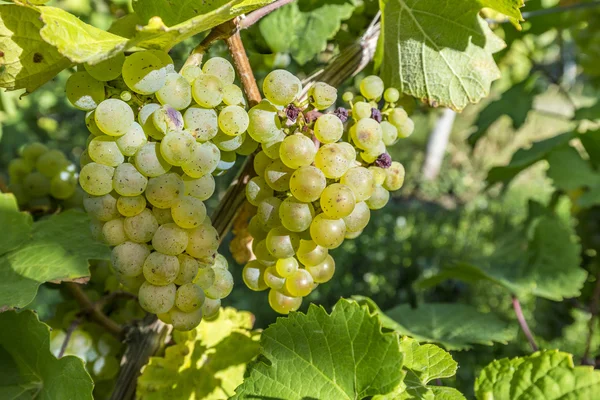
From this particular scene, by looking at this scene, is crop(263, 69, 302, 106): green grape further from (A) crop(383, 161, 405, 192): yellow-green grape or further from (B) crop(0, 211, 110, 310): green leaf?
(B) crop(0, 211, 110, 310): green leaf

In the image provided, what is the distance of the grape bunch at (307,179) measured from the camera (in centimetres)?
52

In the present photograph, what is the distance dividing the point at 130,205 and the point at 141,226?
0.08 ft

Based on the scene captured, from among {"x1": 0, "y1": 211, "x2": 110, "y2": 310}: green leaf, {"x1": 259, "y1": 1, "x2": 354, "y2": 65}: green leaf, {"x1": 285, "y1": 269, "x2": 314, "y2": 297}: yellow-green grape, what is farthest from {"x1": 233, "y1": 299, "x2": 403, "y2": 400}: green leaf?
{"x1": 259, "y1": 1, "x2": 354, "y2": 65}: green leaf

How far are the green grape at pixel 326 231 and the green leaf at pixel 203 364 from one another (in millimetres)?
264

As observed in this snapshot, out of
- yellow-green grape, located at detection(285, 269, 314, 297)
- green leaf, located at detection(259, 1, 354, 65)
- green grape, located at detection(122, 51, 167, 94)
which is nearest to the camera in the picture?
green grape, located at detection(122, 51, 167, 94)

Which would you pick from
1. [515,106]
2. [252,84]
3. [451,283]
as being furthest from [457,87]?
[451,283]

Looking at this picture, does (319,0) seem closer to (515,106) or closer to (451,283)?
(515,106)

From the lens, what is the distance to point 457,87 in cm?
68

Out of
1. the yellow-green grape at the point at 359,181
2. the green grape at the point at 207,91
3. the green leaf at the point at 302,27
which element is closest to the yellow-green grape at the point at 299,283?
the yellow-green grape at the point at 359,181

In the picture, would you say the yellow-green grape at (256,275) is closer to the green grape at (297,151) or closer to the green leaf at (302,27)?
the green grape at (297,151)

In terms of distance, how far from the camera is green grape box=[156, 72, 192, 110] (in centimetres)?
49

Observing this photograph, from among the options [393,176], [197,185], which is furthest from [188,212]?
[393,176]

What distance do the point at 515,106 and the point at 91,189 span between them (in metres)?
1.39

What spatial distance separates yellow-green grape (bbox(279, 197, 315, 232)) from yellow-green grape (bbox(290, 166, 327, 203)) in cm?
1
